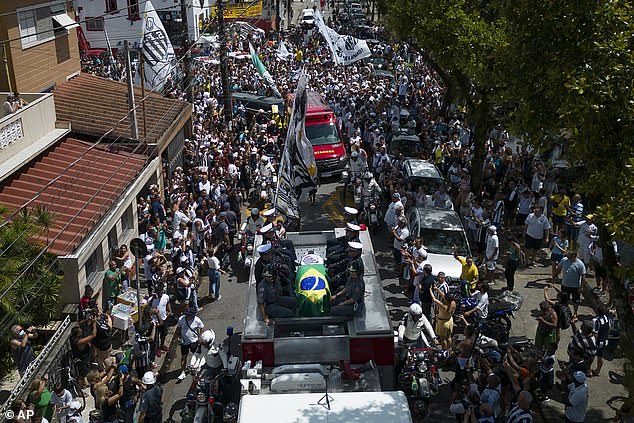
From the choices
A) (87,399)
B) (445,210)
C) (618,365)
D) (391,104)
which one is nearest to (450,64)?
(445,210)

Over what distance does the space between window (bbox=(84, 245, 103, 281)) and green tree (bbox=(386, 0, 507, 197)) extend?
10087 millimetres

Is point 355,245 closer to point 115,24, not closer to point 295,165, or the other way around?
point 295,165

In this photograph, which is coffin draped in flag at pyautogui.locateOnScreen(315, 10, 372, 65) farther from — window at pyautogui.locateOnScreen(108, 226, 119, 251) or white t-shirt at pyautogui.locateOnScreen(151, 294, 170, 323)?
white t-shirt at pyautogui.locateOnScreen(151, 294, 170, 323)

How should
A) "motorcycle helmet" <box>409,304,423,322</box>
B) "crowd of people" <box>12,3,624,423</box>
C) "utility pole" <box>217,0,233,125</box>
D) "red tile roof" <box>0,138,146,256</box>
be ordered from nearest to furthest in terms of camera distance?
"crowd of people" <box>12,3,624,423</box> < "motorcycle helmet" <box>409,304,423,322</box> < "red tile roof" <box>0,138,146,256</box> < "utility pole" <box>217,0,233,125</box>

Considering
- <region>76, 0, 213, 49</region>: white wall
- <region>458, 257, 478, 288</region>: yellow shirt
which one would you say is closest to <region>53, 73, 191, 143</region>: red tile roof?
<region>458, 257, 478, 288</region>: yellow shirt

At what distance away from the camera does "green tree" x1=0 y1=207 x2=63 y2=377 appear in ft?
38.5

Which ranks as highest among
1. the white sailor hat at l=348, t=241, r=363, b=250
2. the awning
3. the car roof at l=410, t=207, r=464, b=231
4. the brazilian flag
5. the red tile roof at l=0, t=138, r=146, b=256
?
the awning

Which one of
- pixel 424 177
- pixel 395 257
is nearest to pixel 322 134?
pixel 424 177

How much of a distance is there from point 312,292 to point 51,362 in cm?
471

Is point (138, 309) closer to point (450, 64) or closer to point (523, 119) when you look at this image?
point (523, 119)

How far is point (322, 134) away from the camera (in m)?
23.8

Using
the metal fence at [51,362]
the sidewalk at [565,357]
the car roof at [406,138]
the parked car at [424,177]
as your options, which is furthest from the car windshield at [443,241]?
the car roof at [406,138]

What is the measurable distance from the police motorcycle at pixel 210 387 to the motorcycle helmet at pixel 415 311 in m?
2.90

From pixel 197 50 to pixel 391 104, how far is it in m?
14.6
